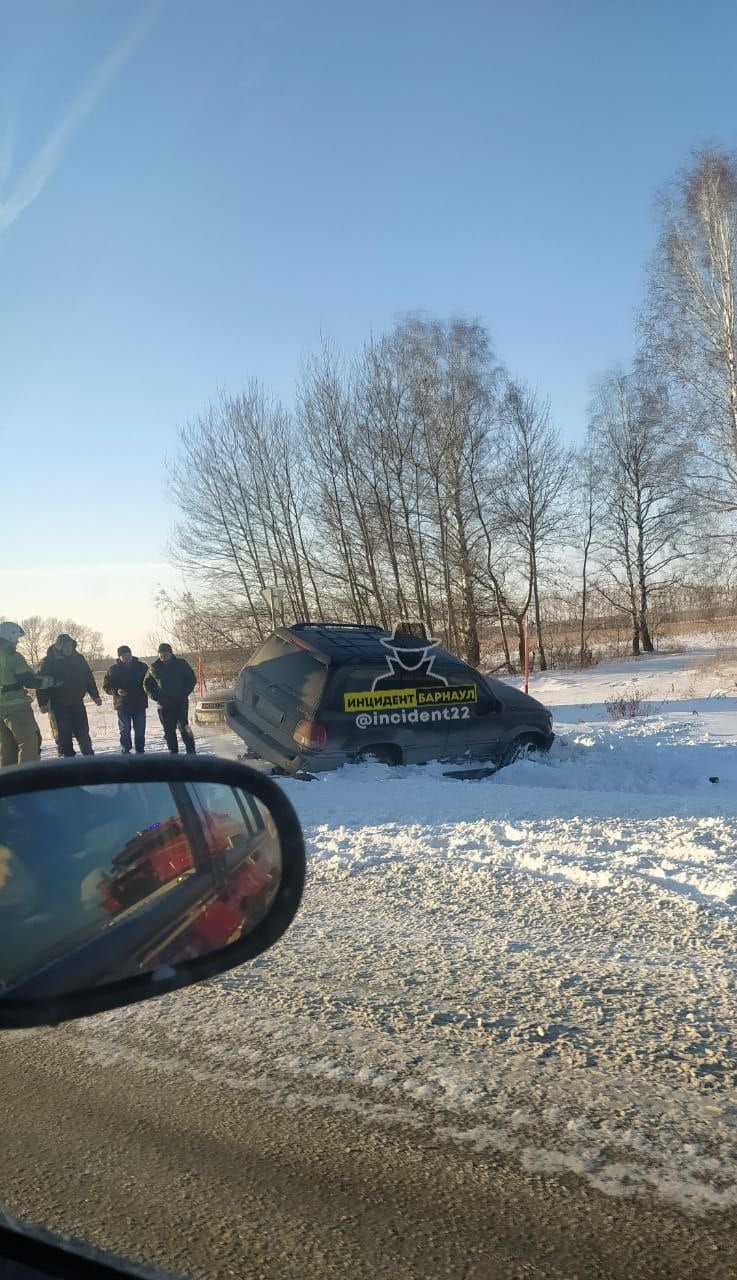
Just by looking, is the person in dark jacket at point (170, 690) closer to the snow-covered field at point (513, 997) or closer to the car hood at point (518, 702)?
the car hood at point (518, 702)

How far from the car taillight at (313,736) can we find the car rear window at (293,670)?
228 millimetres

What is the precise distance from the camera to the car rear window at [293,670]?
9109 millimetres

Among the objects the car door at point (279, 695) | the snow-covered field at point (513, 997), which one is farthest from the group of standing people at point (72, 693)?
the snow-covered field at point (513, 997)

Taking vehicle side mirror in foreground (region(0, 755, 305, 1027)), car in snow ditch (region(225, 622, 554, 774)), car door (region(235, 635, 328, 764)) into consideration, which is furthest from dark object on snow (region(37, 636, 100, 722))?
vehicle side mirror in foreground (region(0, 755, 305, 1027))

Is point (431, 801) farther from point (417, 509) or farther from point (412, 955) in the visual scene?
point (417, 509)

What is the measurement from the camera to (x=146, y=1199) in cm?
234

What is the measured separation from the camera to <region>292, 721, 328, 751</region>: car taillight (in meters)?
8.91

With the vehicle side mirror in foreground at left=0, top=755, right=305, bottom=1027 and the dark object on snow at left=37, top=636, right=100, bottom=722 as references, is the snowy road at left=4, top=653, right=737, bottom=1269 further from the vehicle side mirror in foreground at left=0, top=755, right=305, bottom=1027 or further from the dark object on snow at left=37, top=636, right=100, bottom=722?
the dark object on snow at left=37, top=636, right=100, bottom=722

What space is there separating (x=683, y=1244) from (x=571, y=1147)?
442mm

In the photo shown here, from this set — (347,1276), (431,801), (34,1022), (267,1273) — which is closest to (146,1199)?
(267,1273)

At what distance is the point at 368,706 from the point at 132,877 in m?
7.34

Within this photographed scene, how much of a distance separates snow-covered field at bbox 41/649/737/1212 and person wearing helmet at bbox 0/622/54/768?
4699 mm

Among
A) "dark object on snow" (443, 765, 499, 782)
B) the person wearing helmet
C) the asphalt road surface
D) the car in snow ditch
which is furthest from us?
the person wearing helmet

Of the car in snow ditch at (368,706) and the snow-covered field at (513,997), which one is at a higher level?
the car in snow ditch at (368,706)
